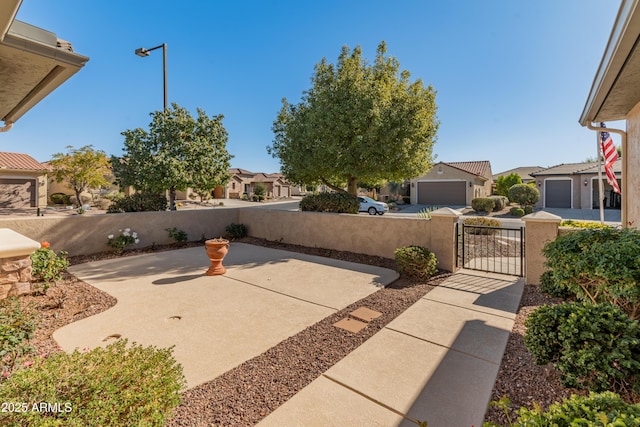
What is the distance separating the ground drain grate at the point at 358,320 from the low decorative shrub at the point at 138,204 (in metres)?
8.42

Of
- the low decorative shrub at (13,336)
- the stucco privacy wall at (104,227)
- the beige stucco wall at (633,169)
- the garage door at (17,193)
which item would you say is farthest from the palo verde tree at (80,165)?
the beige stucco wall at (633,169)

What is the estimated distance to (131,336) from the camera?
3600 millimetres

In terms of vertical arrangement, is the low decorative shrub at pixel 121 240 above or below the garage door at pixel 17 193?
below

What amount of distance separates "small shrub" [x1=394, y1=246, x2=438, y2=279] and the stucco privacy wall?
723cm

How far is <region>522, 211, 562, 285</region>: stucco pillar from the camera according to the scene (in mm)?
5367

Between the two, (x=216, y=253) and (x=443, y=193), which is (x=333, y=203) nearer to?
(x=216, y=253)

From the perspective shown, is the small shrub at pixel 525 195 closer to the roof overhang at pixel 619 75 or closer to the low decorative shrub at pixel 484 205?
the low decorative shrub at pixel 484 205

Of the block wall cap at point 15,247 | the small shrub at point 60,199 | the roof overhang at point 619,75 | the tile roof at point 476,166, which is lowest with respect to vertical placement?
the block wall cap at point 15,247

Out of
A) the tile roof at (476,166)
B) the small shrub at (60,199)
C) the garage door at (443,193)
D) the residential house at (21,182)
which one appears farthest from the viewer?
the tile roof at (476,166)

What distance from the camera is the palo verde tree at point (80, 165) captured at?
1972cm

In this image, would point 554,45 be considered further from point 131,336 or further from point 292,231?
point 131,336

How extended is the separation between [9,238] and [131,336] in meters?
3.41

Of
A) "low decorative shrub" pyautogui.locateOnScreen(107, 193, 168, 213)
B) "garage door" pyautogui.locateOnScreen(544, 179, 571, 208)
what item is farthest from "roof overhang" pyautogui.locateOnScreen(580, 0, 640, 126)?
"garage door" pyautogui.locateOnScreen(544, 179, 571, 208)

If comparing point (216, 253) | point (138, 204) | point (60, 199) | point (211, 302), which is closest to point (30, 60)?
point (211, 302)
